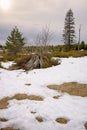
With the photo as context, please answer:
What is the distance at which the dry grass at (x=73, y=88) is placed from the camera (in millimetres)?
9989

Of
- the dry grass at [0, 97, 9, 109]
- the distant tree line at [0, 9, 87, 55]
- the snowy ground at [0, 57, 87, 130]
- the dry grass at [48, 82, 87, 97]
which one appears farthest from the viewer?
the distant tree line at [0, 9, 87, 55]

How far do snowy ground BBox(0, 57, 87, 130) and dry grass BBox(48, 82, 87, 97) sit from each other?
0.45 m

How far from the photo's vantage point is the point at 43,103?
856cm

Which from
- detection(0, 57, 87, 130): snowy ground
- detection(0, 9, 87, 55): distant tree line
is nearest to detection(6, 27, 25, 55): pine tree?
detection(0, 9, 87, 55): distant tree line

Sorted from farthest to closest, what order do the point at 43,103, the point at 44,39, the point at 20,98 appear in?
the point at 44,39, the point at 20,98, the point at 43,103

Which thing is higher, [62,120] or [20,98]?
[20,98]

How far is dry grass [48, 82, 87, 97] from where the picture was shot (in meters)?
9.99

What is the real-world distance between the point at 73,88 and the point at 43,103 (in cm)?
268

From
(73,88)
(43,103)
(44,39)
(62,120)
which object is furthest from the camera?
(44,39)

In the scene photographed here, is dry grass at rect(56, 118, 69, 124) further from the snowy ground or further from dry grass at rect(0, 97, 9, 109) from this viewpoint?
dry grass at rect(0, 97, 9, 109)

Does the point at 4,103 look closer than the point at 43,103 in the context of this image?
No

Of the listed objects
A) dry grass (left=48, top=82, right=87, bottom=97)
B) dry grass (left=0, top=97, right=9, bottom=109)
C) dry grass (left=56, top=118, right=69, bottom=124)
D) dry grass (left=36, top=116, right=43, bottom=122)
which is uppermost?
dry grass (left=48, top=82, right=87, bottom=97)

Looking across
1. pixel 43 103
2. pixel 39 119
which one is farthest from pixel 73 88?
pixel 39 119

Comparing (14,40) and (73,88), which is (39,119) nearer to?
(73,88)
